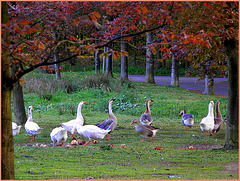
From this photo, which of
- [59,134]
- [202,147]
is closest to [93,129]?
[59,134]

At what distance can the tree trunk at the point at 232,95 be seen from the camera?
7773mm

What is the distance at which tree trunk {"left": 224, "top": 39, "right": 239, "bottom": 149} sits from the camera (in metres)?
7.77

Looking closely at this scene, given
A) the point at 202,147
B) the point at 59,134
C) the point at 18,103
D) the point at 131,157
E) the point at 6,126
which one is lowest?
the point at 202,147

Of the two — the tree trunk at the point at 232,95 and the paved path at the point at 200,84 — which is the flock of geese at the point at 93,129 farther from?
the paved path at the point at 200,84

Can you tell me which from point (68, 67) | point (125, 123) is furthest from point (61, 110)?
point (68, 67)

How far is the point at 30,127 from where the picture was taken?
9438 mm

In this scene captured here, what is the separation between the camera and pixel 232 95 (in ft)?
26.0

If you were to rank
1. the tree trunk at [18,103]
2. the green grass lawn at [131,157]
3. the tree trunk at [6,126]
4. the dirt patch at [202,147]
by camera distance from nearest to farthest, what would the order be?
the tree trunk at [6,126] < the green grass lawn at [131,157] < the dirt patch at [202,147] < the tree trunk at [18,103]

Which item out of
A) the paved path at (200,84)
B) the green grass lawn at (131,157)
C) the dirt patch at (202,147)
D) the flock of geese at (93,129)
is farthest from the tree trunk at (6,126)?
the paved path at (200,84)

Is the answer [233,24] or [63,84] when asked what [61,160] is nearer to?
[233,24]

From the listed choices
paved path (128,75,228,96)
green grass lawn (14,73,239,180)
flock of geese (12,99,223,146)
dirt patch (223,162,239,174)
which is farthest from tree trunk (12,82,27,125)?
paved path (128,75,228,96)

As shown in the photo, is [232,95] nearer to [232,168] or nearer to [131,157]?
[232,168]

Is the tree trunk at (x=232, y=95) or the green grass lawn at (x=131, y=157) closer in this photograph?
the green grass lawn at (x=131, y=157)

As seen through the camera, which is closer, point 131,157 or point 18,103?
point 131,157
